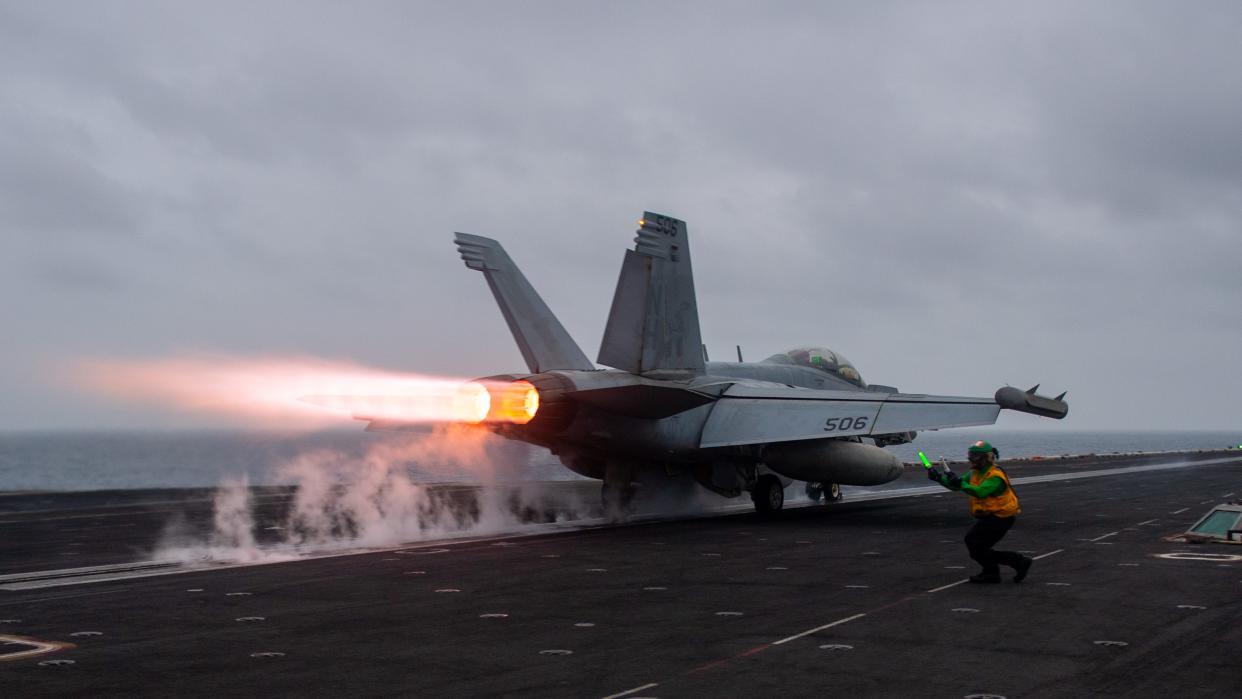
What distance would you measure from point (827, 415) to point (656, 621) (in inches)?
530

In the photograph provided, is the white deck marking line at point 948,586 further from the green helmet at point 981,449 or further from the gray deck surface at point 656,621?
the green helmet at point 981,449

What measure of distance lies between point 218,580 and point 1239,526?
16.3 m

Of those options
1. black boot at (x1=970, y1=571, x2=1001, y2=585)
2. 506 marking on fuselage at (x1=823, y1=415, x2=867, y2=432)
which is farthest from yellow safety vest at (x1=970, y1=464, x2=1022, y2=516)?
506 marking on fuselage at (x1=823, y1=415, x2=867, y2=432)

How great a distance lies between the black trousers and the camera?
1331 cm

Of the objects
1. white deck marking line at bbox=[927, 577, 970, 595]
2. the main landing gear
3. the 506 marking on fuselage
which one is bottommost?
white deck marking line at bbox=[927, 577, 970, 595]

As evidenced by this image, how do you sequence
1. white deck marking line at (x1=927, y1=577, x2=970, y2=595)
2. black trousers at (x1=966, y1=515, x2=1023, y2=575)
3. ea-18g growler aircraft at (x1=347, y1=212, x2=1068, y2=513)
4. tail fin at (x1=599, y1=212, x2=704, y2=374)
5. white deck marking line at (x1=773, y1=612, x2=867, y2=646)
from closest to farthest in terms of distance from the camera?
1. white deck marking line at (x1=773, y1=612, x2=867, y2=646)
2. white deck marking line at (x1=927, y1=577, x2=970, y2=595)
3. black trousers at (x1=966, y1=515, x2=1023, y2=575)
4. ea-18g growler aircraft at (x1=347, y1=212, x2=1068, y2=513)
5. tail fin at (x1=599, y1=212, x2=704, y2=374)

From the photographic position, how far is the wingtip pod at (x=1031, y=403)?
72.4 ft

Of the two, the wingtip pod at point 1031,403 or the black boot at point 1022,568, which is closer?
the black boot at point 1022,568

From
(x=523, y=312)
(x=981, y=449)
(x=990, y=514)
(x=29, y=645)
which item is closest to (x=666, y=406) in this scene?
(x=523, y=312)

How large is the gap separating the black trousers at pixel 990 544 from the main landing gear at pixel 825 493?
18.5 metres

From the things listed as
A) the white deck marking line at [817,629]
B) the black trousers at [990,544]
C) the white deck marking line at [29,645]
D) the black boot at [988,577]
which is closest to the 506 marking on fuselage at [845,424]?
the black trousers at [990,544]

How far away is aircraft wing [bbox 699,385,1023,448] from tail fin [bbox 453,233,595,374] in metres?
3.85

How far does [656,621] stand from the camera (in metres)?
11.0

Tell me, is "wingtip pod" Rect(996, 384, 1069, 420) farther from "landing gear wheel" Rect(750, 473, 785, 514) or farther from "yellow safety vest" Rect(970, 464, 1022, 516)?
"yellow safety vest" Rect(970, 464, 1022, 516)
